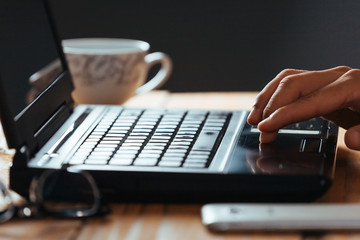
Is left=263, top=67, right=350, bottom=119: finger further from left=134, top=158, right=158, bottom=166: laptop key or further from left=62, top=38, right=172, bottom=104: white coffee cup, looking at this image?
left=62, top=38, right=172, bottom=104: white coffee cup

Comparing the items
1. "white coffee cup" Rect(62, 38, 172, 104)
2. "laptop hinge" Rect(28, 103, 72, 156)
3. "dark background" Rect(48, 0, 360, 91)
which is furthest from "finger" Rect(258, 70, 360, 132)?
"dark background" Rect(48, 0, 360, 91)

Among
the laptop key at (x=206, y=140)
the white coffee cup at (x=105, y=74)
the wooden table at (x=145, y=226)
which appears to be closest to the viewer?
the wooden table at (x=145, y=226)

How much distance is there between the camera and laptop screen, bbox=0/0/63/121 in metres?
0.66

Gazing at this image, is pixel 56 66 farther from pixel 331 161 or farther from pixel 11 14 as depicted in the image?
pixel 331 161

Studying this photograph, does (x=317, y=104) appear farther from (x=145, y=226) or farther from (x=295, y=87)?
(x=145, y=226)

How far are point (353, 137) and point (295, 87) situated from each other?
0.30 ft

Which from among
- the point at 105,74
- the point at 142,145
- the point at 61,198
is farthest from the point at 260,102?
the point at 105,74

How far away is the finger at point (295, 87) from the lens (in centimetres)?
69

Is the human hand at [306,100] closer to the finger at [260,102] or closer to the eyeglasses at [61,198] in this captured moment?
the finger at [260,102]

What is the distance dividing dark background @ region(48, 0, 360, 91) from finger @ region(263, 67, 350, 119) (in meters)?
1.46

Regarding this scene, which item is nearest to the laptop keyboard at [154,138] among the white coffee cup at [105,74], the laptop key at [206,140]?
the laptop key at [206,140]

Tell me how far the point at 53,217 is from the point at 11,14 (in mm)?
301

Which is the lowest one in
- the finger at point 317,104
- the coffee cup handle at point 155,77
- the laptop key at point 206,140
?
the coffee cup handle at point 155,77

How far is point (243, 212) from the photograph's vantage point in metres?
0.51
